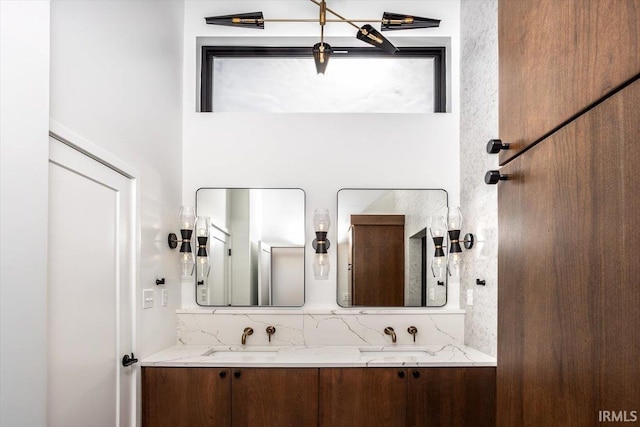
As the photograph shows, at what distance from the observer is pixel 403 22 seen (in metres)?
2.90

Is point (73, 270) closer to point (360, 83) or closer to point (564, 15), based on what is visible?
point (564, 15)

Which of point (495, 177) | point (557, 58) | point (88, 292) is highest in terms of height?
point (557, 58)

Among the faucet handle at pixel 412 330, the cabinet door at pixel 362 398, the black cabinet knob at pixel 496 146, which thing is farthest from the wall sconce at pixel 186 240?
the black cabinet knob at pixel 496 146

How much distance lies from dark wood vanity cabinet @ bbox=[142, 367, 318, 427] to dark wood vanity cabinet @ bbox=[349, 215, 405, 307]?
32.6 inches

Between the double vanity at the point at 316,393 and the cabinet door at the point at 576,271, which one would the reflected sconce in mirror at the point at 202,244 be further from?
the cabinet door at the point at 576,271

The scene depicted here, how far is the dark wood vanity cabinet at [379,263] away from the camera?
3076 mm

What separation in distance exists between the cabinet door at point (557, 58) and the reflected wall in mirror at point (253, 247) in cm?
241

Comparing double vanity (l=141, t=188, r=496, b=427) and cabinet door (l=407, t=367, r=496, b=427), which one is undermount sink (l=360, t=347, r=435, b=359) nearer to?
double vanity (l=141, t=188, r=496, b=427)

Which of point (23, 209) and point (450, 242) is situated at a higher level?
point (23, 209)

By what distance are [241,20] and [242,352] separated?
2.01 m

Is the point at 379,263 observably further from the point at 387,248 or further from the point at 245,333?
the point at 245,333

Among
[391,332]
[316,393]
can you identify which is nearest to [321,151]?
[391,332]

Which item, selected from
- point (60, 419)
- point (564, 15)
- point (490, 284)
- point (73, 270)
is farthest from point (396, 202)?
Result: point (564, 15)

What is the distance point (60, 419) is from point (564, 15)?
1.93 meters
